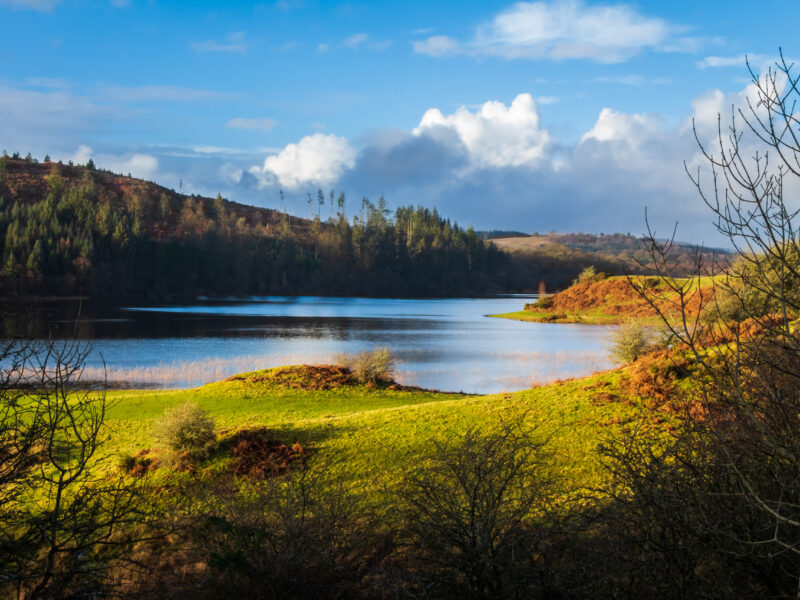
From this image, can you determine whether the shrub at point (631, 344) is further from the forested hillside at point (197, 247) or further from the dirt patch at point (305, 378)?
the forested hillside at point (197, 247)

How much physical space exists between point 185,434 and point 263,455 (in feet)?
4.48

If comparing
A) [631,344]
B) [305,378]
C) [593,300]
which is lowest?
[305,378]

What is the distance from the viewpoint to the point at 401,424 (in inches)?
464

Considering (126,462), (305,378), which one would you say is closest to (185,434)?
(126,462)

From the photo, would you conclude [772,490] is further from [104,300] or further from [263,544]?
[104,300]

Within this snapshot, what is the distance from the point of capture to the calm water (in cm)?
2631

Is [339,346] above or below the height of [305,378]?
below

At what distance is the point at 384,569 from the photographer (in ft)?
18.0

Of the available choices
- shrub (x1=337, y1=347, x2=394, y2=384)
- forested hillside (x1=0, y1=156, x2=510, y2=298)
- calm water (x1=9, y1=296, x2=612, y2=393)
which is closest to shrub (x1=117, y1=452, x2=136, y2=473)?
calm water (x1=9, y1=296, x2=612, y2=393)

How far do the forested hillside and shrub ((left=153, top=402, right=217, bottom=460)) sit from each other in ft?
223

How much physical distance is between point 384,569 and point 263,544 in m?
1.29

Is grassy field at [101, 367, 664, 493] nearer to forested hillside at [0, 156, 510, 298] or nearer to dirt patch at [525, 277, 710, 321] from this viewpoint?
dirt patch at [525, 277, 710, 321]

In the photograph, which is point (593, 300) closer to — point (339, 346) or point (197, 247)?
point (339, 346)

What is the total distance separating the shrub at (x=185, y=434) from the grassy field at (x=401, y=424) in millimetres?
326
